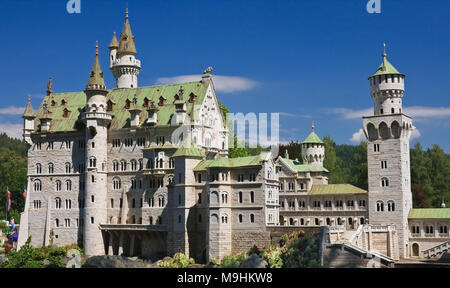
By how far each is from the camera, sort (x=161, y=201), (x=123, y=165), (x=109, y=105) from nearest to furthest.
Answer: (x=161, y=201) < (x=123, y=165) < (x=109, y=105)

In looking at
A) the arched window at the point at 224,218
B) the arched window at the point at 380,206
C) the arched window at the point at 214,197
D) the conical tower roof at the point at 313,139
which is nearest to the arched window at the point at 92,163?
the arched window at the point at 214,197

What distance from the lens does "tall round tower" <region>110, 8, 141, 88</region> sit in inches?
3295

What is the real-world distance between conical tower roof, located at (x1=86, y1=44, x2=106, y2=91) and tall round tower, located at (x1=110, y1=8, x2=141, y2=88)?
800 centimetres

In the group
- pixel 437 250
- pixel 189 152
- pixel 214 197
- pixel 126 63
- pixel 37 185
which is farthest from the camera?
pixel 126 63

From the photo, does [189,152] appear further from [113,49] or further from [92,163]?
[113,49]

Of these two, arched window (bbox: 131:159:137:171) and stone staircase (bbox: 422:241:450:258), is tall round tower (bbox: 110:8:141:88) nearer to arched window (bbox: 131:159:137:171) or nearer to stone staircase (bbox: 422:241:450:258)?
arched window (bbox: 131:159:137:171)

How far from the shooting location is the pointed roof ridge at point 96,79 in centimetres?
7425

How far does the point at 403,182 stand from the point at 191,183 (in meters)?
25.7

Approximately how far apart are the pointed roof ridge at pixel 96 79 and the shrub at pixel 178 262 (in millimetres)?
25002

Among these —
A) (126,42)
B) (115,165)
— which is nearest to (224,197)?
(115,165)

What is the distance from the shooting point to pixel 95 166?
73.9m

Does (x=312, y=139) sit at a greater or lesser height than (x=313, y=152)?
greater

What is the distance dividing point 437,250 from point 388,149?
518 inches
